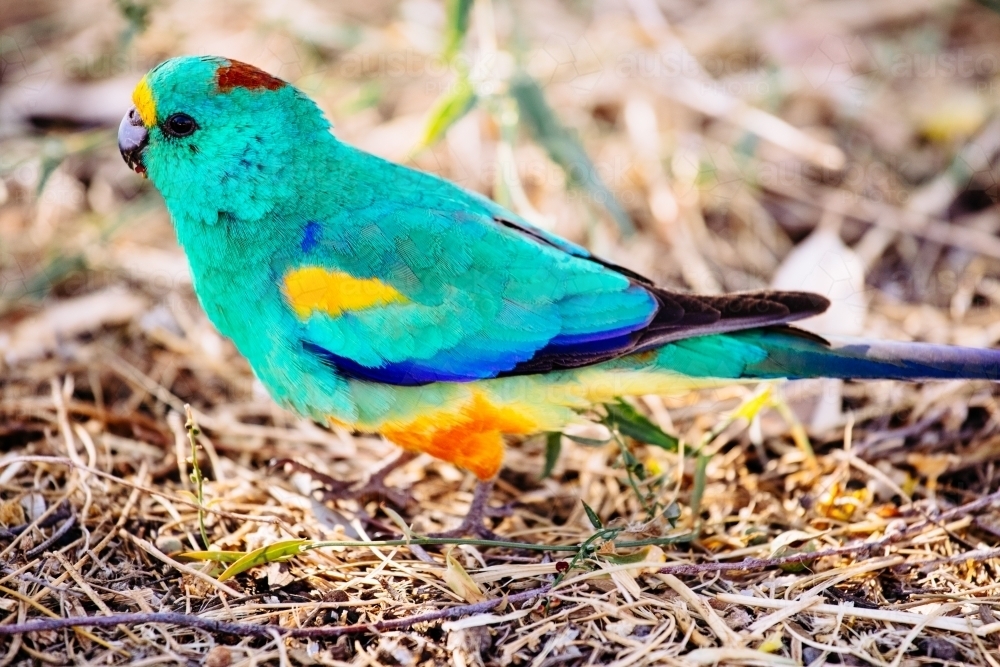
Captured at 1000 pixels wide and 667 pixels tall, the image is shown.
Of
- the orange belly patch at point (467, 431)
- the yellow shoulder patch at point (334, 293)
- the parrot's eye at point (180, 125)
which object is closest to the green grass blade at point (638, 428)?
the orange belly patch at point (467, 431)

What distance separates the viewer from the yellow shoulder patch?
3373mm

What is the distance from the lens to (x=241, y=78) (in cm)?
348

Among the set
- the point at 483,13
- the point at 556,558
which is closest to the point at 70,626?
the point at 556,558

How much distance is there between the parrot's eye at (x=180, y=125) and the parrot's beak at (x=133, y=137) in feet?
0.40

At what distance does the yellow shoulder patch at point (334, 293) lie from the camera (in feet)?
11.1

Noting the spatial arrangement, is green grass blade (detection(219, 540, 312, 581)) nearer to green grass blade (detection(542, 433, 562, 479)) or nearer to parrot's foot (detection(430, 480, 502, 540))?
parrot's foot (detection(430, 480, 502, 540))

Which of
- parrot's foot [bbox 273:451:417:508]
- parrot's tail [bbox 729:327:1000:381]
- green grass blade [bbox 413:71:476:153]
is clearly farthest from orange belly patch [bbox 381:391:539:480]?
green grass blade [bbox 413:71:476:153]

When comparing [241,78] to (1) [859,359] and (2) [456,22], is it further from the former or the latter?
(1) [859,359]

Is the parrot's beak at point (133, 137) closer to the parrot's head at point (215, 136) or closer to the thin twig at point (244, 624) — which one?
the parrot's head at point (215, 136)

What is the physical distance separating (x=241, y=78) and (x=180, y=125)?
29cm

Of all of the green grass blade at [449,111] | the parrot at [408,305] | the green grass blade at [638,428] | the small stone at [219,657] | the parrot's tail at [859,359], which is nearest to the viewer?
the small stone at [219,657]

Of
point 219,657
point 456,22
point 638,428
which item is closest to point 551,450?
point 638,428

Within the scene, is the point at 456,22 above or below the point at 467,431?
above

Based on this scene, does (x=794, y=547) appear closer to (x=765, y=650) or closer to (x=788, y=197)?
(x=765, y=650)
